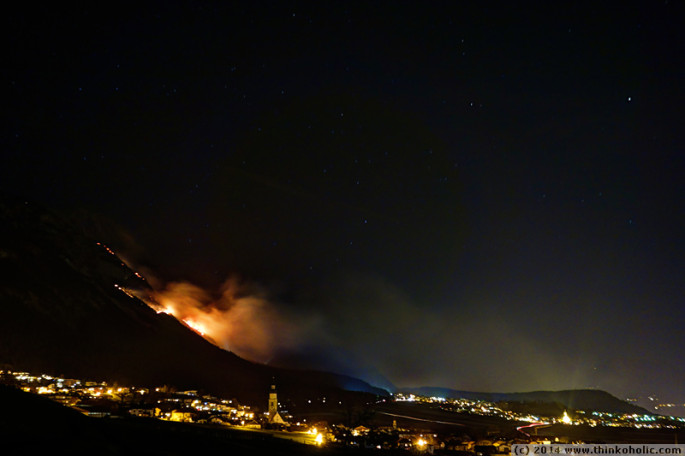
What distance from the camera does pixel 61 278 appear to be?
151500 mm

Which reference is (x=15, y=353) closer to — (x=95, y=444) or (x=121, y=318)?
(x=121, y=318)

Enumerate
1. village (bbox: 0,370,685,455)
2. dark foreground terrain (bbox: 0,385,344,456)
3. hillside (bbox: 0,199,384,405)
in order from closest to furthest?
dark foreground terrain (bbox: 0,385,344,456) < village (bbox: 0,370,685,455) < hillside (bbox: 0,199,384,405)

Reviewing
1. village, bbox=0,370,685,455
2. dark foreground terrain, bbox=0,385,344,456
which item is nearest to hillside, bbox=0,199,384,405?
village, bbox=0,370,685,455

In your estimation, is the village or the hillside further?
the hillside

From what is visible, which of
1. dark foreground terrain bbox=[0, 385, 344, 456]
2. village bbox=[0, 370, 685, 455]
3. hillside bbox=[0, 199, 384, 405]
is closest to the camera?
dark foreground terrain bbox=[0, 385, 344, 456]

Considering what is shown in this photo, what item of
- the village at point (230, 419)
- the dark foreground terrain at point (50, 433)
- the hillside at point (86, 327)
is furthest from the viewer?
the hillside at point (86, 327)

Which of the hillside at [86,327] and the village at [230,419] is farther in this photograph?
the hillside at [86,327]

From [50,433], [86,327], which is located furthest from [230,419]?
[86,327]

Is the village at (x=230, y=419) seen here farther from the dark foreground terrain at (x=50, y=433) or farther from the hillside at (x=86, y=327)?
the dark foreground terrain at (x=50, y=433)

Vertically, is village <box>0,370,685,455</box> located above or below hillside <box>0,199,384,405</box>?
below

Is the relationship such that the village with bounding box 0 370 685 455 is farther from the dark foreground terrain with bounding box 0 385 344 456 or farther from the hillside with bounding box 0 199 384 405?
the dark foreground terrain with bounding box 0 385 344 456

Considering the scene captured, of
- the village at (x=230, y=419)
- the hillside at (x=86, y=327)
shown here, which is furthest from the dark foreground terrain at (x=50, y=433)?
the hillside at (x=86, y=327)

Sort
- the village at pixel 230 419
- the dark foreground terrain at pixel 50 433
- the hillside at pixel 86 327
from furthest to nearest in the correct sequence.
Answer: the hillside at pixel 86 327 → the village at pixel 230 419 → the dark foreground terrain at pixel 50 433

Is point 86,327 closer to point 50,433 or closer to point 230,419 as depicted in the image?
point 230,419
